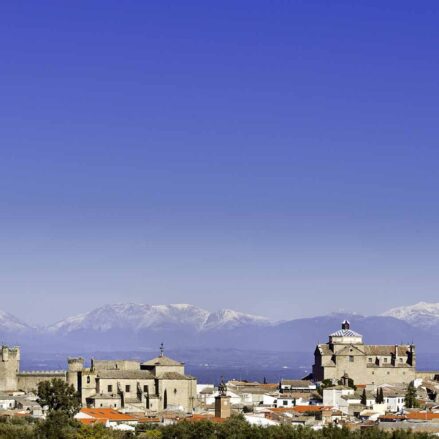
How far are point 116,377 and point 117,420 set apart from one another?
1077 centimetres

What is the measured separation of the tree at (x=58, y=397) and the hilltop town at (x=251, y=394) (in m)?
0.63

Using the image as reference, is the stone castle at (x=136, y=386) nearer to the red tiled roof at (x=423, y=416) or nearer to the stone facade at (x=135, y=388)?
the stone facade at (x=135, y=388)

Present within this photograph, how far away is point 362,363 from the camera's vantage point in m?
89.9

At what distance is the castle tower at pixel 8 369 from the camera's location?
8235cm

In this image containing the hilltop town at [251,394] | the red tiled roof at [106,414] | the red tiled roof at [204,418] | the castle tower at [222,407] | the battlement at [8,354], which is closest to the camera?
the red tiled roof at [204,418]

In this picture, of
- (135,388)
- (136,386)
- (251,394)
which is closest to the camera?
(135,388)

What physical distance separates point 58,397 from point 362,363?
1074 inches

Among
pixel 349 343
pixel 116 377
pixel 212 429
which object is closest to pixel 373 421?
pixel 212 429

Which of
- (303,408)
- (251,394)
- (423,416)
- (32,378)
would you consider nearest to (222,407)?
(303,408)

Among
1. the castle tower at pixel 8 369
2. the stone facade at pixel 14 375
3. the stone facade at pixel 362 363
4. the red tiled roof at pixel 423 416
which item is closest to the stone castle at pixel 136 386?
the stone facade at pixel 14 375

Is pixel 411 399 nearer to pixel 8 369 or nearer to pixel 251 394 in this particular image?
pixel 251 394

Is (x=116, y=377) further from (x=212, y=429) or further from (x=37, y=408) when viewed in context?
(x=212, y=429)

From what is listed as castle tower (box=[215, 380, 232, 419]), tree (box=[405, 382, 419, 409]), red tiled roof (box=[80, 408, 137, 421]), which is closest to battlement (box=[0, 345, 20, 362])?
red tiled roof (box=[80, 408, 137, 421])

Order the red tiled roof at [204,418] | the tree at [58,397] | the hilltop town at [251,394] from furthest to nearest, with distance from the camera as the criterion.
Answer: the tree at [58,397], the hilltop town at [251,394], the red tiled roof at [204,418]
